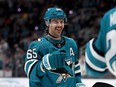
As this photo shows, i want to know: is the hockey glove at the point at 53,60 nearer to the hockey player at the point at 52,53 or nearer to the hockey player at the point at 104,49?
the hockey player at the point at 52,53

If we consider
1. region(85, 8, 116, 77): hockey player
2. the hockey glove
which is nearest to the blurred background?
region(85, 8, 116, 77): hockey player

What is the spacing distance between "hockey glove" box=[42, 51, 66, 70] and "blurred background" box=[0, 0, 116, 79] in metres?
3.95

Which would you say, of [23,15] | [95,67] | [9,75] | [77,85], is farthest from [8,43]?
[77,85]

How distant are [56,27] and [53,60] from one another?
23 cm

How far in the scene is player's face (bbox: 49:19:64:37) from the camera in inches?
118

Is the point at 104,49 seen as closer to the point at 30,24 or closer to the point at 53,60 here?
the point at 53,60

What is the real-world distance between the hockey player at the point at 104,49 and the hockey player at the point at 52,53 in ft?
2.00

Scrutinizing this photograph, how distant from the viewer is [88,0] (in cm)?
907

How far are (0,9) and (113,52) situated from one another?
727cm

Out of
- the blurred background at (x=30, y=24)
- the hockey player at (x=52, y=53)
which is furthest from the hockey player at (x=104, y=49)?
Result: the blurred background at (x=30, y=24)

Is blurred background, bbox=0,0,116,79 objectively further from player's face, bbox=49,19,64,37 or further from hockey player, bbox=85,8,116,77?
player's face, bbox=49,19,64,37

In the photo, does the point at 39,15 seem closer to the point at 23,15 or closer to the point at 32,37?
the point at 23,15

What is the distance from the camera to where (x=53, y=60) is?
288cm

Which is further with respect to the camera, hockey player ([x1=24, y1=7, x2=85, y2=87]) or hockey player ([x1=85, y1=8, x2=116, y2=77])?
hockey player ([x1=85, y1=8, x2=116, y2=77])
